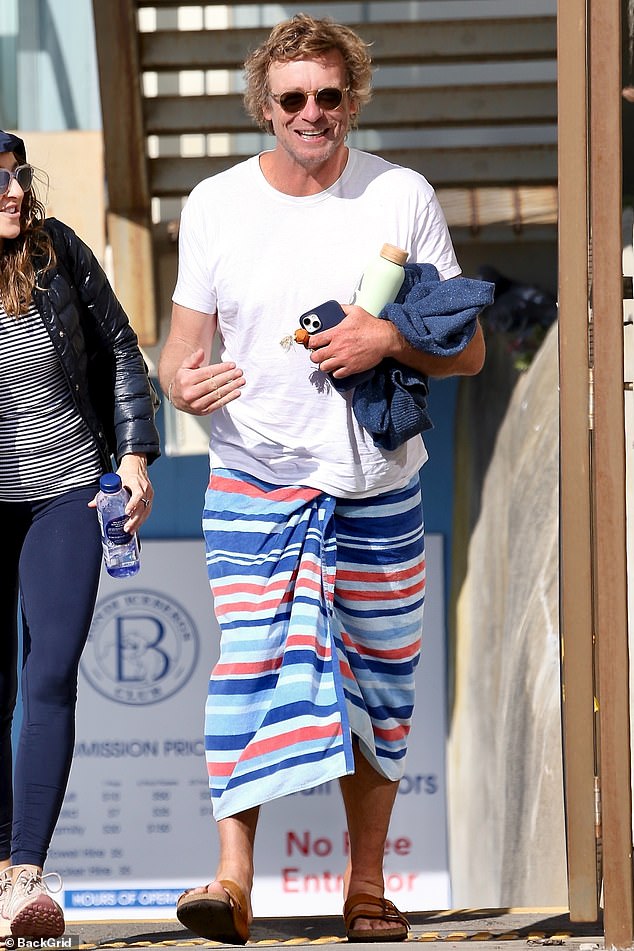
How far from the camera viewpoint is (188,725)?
1085cm

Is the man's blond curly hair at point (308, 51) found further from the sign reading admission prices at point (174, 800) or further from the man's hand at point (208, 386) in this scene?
the sign reading admission prices at point (174, 800)

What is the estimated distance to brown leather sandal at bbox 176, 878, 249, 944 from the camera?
317 centimetres

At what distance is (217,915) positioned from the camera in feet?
10.5

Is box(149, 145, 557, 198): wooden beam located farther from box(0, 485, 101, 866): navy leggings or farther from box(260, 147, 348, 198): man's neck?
box(0, 485, 101, 866): navy leggings

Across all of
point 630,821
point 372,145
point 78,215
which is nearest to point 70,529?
point 630,821

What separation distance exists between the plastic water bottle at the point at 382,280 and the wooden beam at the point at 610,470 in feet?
1.48

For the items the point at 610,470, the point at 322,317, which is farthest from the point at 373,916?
the point at 322,317

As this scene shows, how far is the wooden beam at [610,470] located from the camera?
10.5 ft

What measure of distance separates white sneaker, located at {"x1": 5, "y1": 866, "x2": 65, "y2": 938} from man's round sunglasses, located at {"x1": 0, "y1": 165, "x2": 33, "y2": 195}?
5.23 feet

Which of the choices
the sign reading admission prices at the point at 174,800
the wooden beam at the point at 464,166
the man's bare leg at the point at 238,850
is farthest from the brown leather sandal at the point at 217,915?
the sign reading admission prices at the point at 174,800

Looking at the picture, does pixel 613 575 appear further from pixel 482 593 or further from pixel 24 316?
pixel 482 593

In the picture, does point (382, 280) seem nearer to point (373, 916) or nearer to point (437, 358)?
point (437, 358)

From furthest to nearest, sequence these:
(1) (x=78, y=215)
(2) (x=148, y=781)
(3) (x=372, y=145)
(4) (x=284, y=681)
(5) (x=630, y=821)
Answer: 1. (2) (x=148, y=781)
2. (3) (x=372, y=145)
3. (1) (x=78, y=215)
4. (4) (x=284, y=681)
5. (5) (x=630, y=821)

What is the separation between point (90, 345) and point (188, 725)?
7.55 m
